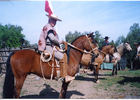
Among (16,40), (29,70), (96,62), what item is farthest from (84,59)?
(16,40)

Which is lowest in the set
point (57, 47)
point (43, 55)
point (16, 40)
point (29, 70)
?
point (29, 70)

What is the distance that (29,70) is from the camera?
127 inches

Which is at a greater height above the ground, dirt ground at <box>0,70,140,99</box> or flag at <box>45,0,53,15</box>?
flag at <box>45,0,53,15</box>

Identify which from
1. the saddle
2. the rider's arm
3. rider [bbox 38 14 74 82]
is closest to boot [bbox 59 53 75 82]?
rider [bbox 38 14 74 82]

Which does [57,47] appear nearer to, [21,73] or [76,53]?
[76,53]

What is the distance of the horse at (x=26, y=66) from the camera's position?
3.02 metres

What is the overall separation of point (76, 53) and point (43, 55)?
1188mm

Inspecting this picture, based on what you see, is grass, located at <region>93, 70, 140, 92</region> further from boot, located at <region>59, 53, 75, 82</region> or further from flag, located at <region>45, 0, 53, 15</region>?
flag, located at <region>45, 0, 53, 15</region>

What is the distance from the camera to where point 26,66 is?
3180 mm

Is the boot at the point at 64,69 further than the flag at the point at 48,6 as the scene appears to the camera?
No

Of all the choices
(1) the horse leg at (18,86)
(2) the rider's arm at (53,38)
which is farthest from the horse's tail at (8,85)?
(2) the rider's arm at (53,38)

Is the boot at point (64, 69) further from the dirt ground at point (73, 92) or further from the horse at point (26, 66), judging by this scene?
the dirt ground at point (73, 92)

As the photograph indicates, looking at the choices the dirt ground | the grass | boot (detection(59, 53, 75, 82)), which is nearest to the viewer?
boot (detection(59, 53, 75, 82))

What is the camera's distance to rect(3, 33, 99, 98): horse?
119 inches
